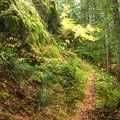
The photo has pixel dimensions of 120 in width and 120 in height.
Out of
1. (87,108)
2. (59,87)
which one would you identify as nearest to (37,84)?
(59,87)

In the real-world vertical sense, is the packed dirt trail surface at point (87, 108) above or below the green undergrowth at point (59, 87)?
below

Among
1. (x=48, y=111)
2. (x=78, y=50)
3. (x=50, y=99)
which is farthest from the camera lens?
(x=78, y=50)

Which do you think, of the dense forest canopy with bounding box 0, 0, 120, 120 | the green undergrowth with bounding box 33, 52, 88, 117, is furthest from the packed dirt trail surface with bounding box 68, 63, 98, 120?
the green undergrowth with bounding box 33, 52, 88, 117

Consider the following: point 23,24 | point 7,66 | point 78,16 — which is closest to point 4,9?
point 23,24

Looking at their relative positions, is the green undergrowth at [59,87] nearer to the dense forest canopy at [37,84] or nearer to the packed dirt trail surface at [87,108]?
the dense forest canopy at [37,84]

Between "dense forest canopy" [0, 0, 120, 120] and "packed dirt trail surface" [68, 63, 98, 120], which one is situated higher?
"dense forest canopy" [0, 0, 120, 120]

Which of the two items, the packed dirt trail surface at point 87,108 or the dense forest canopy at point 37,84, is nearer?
the dense forest canopy at point 37,84

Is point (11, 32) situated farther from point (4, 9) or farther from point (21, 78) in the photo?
point (21, 78)

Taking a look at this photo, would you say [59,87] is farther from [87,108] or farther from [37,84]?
[87,108]

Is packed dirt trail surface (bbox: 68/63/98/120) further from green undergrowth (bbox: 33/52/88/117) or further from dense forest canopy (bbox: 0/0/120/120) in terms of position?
green undergrowth (bbox: 33/52/88/117)

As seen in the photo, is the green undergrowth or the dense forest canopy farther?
the green undergrowth

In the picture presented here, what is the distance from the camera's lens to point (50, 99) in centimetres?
844

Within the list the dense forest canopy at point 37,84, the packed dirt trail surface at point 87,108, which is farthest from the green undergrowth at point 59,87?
the packed dirt trail surface at point 87,108

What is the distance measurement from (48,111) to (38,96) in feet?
1.88
